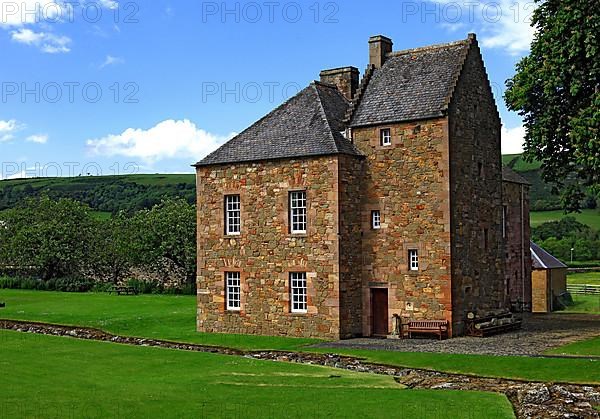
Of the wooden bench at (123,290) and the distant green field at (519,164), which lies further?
the distant green field at (519,164)

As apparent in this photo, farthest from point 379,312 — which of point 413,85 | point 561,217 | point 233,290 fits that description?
point 561,217

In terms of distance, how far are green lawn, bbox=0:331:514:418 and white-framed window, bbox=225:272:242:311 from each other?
838 cm

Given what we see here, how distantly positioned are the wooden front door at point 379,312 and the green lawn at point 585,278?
45.2 metres

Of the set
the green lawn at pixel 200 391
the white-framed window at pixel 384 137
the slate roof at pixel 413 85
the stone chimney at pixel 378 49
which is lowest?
the green lawn at pixel 200 391

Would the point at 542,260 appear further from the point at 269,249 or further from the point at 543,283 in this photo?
the point at 269,249

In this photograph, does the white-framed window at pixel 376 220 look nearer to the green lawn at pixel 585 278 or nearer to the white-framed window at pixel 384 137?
the white-framed window at pixel 384 137

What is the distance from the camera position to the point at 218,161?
128 feet

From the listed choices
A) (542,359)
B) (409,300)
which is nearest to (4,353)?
(409,300)

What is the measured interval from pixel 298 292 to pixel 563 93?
1471cm

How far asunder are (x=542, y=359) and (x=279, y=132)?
679 inches

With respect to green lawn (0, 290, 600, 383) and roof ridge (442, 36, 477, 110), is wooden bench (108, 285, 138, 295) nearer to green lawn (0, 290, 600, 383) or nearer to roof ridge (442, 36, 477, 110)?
green lawn (0, 290, 600, 383)

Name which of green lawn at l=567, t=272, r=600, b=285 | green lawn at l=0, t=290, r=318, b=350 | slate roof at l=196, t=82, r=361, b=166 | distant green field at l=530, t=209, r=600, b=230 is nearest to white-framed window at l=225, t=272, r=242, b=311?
green lawn at l=0, t=290, r=318, b=350

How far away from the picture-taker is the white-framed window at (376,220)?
36.7 metres

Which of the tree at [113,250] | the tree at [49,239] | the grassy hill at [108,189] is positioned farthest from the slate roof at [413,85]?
the grassy hill at [108,189]
